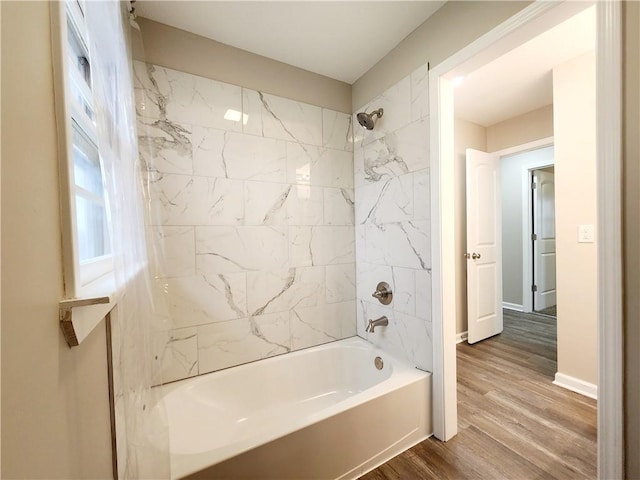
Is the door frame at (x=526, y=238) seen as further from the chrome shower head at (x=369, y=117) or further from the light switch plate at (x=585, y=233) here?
the chrome shower head at (x=369, y=117)

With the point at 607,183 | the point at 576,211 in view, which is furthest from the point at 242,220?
the point at 576,211

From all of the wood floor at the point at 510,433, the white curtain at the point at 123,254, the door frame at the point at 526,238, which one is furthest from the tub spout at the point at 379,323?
the door frame at the point at 526,238

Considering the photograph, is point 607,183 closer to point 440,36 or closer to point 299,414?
point 440,36

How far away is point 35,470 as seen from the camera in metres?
0.36

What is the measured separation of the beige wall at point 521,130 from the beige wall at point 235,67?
216 cm

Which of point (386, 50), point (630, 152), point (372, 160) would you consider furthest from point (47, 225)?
point (386, 50)

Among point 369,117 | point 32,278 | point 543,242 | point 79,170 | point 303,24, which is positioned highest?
point 303,24

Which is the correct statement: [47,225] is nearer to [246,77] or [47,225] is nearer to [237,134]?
[237,134]

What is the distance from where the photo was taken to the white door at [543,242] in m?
3.82

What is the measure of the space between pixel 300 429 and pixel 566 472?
1350mm

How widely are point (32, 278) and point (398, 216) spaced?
1.68 metres

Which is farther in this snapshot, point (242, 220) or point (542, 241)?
point (542, 241)

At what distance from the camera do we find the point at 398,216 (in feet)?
5.72

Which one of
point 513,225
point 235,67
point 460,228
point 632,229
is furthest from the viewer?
point 513,225
